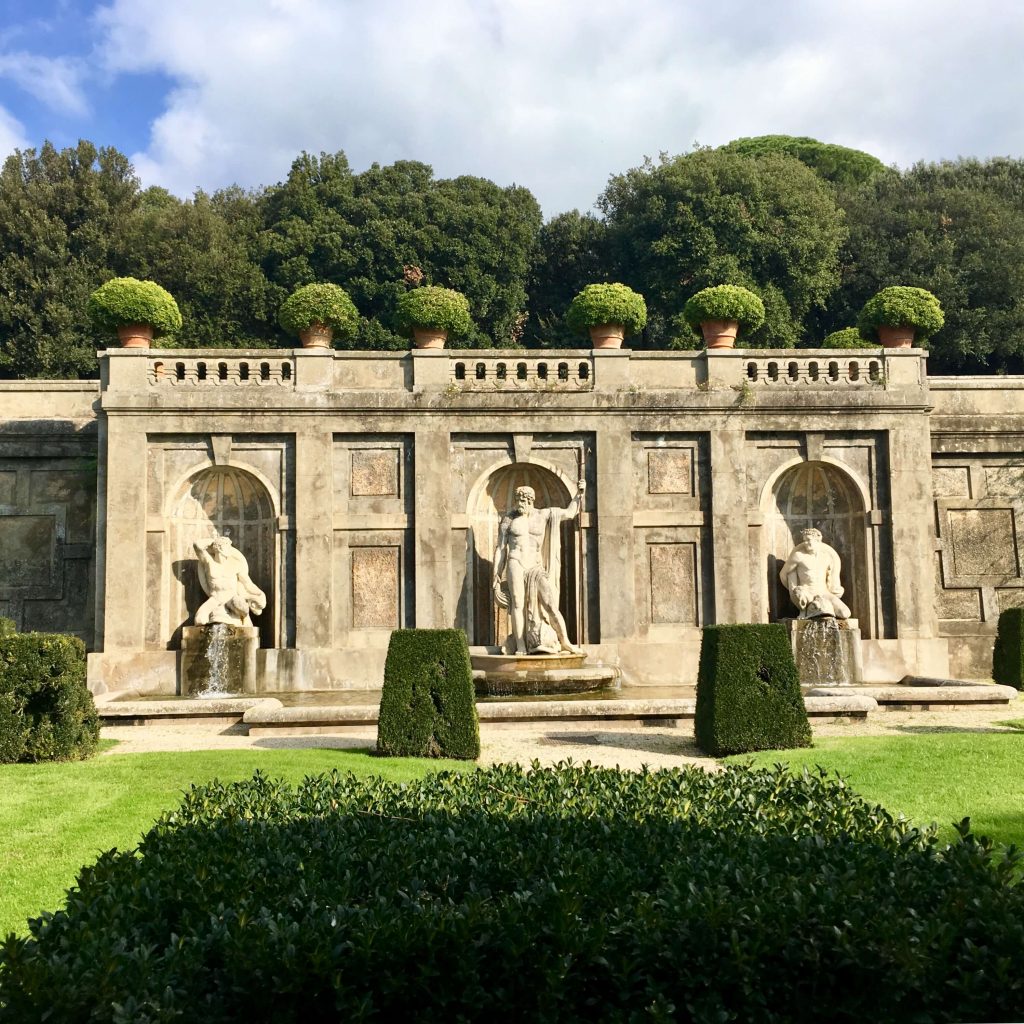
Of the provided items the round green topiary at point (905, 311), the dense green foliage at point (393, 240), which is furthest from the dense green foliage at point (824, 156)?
the round green topiary at point (905, 311)

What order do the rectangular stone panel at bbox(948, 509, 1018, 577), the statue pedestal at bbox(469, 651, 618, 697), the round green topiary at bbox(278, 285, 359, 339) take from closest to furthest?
the statue pedestal at bbox(469, 651, 618, 697), the round green topiary at bbox(278, 285, 359, 339), the rectangular stone panel at bbox(948, 509, 1018, 577)

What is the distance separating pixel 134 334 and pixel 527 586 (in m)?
8.87

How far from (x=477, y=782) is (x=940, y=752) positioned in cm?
574

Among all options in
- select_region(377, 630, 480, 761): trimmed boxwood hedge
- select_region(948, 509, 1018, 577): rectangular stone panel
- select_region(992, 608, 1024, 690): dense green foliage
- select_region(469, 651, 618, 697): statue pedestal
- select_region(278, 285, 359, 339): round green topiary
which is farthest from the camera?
select_region(948, 509, 1018, 577): rectangular stone panel

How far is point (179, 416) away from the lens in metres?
20.2

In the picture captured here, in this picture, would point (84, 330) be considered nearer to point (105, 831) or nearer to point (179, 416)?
point (179, 416)

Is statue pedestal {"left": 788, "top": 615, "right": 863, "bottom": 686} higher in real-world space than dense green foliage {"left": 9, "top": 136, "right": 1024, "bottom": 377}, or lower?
lower

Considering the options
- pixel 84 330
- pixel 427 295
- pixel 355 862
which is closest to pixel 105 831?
pixel 355 862

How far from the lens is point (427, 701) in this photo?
12.4 meters

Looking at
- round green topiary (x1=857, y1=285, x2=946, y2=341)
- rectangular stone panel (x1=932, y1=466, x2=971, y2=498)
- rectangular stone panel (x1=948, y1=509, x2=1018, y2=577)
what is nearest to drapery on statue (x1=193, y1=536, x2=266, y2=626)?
round green topiary (x1=857, y1=285, x2=946, y2=341)

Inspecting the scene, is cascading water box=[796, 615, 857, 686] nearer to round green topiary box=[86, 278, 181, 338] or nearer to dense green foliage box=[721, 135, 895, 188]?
round green topiary box=[86, 278, 181, 338]

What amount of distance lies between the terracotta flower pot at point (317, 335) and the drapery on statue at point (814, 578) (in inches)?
380

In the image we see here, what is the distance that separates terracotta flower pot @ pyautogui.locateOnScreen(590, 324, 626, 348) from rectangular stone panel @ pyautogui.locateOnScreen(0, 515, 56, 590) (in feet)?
37.5

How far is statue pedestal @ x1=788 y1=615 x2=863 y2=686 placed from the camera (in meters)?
19.3
